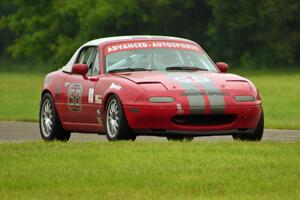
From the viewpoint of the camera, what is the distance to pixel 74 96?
56.3ft

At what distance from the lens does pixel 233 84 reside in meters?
15.9

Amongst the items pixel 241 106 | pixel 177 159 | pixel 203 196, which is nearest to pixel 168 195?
pixel 203 196

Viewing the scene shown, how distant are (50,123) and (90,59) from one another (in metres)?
1.07

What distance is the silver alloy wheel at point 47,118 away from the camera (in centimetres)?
1789

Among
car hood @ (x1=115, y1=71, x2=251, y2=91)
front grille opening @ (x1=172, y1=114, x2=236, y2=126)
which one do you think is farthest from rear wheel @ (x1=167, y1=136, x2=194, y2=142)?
car hood @ (x1=115, y1=71, x2=251, y2=91)

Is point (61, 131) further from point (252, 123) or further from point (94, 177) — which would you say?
point (94, 177)

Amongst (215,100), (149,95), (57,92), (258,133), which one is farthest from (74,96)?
(258,133)

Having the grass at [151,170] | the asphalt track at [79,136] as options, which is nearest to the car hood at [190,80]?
the grass at [151,170]

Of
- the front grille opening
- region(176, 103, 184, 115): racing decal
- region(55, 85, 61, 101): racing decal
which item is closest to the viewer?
region(176, 103, 184, 115): racing decal

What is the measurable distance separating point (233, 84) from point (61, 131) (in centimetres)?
295

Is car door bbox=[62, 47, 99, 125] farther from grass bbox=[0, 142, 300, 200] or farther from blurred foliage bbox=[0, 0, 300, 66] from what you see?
blurred foliage bbox=[0, 0, 300, 66]

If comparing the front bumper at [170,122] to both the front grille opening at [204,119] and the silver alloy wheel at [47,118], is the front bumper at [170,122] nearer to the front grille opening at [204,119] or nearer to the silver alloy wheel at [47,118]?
the front grille opening at [204,119]

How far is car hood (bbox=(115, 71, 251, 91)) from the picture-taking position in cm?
1569

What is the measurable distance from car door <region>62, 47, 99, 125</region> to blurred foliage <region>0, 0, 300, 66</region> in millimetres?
64628
